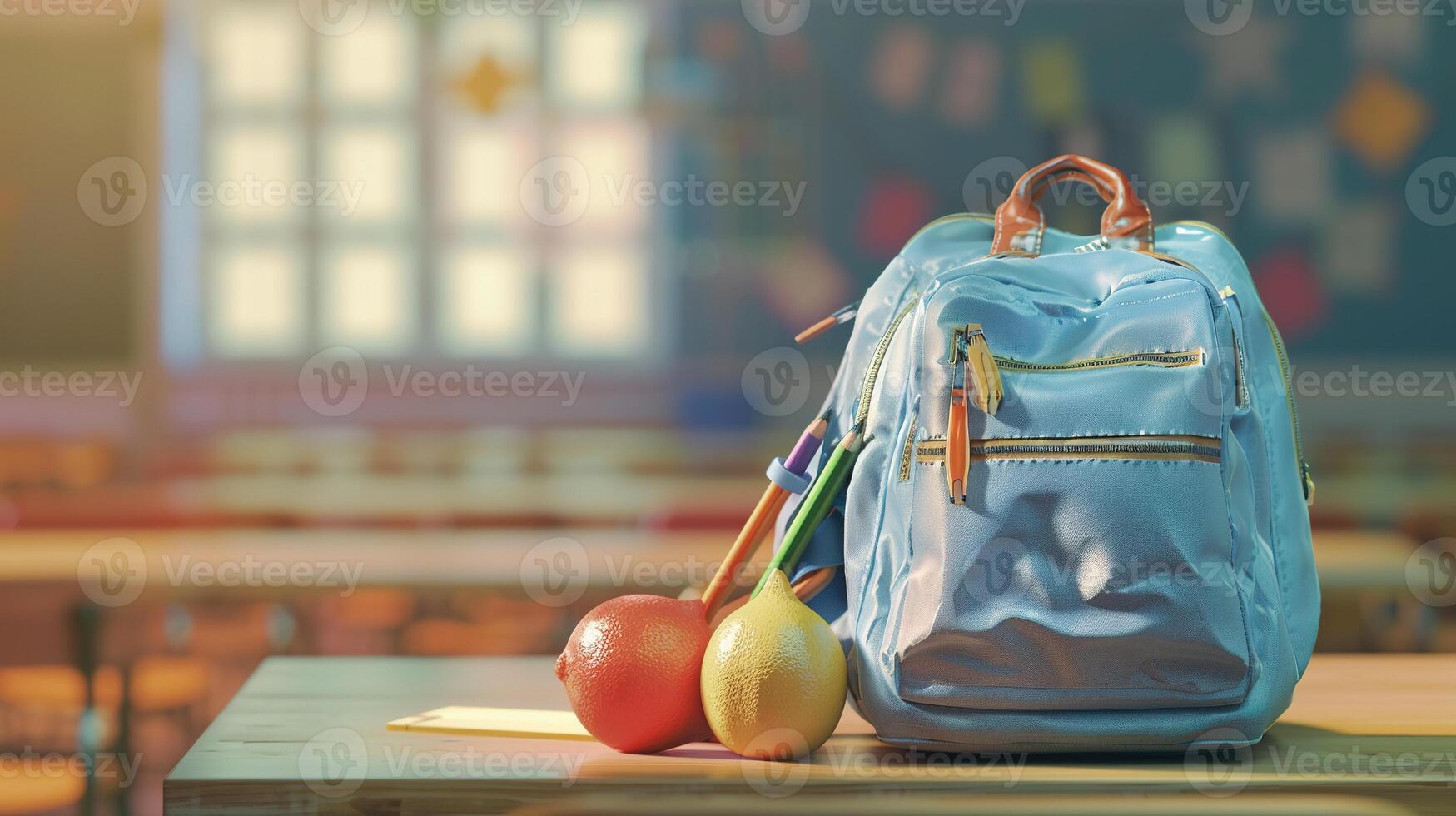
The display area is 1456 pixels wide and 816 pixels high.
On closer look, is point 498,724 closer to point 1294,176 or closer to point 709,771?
point 709,771

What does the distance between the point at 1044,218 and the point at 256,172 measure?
540 cm

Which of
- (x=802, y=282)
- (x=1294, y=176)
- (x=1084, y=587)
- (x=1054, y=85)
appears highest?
(x=1054, y=85)

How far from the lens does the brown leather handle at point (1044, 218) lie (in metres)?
1.07

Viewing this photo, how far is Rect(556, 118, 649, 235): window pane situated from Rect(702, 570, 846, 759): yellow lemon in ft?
17.0

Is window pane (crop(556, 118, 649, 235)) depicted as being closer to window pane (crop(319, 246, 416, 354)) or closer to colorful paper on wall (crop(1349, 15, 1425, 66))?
window pane (crop(319, 246, 416, 354))

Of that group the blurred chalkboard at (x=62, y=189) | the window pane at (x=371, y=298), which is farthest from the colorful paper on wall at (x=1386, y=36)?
the blurred chalkboard at (x=62, y=189)

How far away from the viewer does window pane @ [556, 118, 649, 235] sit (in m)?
5.99

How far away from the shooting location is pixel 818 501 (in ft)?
3.28

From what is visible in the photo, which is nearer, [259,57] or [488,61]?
[259,57]

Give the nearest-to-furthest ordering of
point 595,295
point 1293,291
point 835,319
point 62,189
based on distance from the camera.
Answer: point 835,319 < point 1293,291 < point 595,295 < point 62,189

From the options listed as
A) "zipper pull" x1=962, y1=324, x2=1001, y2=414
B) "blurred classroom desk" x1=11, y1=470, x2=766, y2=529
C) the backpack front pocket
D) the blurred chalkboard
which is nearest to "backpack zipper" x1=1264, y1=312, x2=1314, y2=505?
Result: the backpack front pocket

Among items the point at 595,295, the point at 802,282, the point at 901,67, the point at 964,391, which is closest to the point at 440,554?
the point at 964,391

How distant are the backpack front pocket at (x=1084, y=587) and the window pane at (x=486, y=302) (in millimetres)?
5172

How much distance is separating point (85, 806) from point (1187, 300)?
6.20 feet
